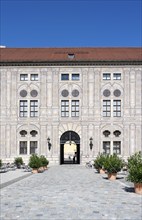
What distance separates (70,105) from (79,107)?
1022mm

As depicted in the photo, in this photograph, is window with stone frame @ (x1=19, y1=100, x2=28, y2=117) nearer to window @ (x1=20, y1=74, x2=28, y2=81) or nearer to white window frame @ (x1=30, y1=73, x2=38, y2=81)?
window @ (x1=20, y1=74, x2=28, y2=81)

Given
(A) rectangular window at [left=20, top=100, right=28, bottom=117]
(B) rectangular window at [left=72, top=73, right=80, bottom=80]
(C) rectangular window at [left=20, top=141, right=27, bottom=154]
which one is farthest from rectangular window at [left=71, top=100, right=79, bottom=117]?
(C) rectangular window at [left=20, top=141, right=27, bottom=154]

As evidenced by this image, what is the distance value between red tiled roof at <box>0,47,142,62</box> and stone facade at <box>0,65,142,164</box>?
0.90 metres

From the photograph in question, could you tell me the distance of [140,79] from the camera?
4222 cm

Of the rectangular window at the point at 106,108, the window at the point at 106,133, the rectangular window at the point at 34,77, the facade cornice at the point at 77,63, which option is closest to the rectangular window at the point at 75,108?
the rectangular window at the point at 106,108

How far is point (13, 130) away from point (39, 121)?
3.03m

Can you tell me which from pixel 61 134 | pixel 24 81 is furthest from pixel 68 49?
pixel 61 134

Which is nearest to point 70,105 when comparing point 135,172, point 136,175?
point 135,172

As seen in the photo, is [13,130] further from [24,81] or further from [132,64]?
[132,64]

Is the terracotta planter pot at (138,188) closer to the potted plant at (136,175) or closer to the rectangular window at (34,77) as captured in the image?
the potted plant at (136,175)

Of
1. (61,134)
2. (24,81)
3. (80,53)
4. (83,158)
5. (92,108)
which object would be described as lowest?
(83,158)

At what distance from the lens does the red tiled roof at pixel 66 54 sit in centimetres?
4253

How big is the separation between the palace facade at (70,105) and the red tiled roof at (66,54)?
0.12 m

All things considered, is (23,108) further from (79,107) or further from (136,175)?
(136,175)
